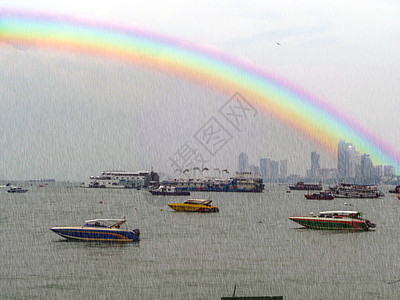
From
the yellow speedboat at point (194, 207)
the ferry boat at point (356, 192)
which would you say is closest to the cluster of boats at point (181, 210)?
the yellow speedboat at point (194, 207)

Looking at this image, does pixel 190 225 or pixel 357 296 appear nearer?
pixel 357 296

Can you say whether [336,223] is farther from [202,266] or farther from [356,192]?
[356,192]

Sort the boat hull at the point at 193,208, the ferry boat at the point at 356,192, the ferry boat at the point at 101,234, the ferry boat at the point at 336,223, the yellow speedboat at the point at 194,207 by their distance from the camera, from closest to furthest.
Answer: the ferry boat at the point at 101,234, the ferry boat at the point at 336,223, the boat hull at the point at 193,208, the yellow speedboat at the point at 194,207, the ferry boat at the point at 356,192

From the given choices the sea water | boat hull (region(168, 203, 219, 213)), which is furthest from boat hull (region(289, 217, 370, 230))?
boat hull (region(168, 203, 219, 213))

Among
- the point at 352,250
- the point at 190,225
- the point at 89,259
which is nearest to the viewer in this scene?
the point at 89,259

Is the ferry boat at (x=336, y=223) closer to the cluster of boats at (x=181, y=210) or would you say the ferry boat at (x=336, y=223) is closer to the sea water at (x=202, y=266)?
the cluster of boats at (x=181, y=210)

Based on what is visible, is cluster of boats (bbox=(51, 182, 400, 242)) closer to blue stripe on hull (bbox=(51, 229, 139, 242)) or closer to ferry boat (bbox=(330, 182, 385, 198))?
blue stripe on hull (bbox=(51, 229, 139, 242))

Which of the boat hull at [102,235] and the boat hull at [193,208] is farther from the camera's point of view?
the boat hull at [193,208]

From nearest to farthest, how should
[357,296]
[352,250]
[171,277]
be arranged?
[357,296]
[171,277]
[352,250]

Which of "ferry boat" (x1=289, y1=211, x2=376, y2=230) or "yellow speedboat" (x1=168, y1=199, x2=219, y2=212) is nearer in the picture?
"ferry boat" (x1=289, y1=211, x2=376, y2=230)

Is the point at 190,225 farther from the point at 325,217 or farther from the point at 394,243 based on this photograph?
the point at 394,243

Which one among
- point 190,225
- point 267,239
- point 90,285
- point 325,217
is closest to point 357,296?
point 90,285
